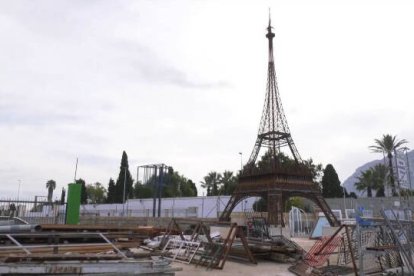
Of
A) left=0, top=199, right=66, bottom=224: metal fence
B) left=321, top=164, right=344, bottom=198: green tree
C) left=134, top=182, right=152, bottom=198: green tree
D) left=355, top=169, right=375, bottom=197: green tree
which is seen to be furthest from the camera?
left=134, top=182, right=152, bottom=198: green tree

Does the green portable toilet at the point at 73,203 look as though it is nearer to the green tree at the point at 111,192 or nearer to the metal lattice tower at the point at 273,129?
the metal lattice tower at the point at 273,129

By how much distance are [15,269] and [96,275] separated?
1587mm

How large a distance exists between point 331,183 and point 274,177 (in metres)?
32.9

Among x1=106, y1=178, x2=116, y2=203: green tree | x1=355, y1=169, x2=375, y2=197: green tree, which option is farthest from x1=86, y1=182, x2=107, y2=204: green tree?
x1=355, y1=169, x2=375, y2=197: green tree

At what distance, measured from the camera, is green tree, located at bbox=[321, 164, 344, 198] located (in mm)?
71000

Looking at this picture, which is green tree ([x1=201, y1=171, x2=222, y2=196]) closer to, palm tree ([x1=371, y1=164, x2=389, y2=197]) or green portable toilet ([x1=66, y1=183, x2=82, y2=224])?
palm tree ([x1=371, y1=164, x2=389, y2=197])

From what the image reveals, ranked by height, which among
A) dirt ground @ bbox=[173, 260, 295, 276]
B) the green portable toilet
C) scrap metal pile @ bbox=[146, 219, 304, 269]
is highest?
the green portable toilet

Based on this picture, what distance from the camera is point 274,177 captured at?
42.6 meters

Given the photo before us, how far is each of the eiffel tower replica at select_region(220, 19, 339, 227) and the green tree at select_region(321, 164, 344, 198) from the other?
25.6 meters

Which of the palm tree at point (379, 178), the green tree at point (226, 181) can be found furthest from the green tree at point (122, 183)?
the palm tree at point (379, 178)

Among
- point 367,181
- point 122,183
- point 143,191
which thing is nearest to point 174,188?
Result: point 143,191

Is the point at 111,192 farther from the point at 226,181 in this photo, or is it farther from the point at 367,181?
the point at 367,181

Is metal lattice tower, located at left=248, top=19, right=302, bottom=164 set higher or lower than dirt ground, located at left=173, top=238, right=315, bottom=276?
higher

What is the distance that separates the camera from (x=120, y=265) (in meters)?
9.06
